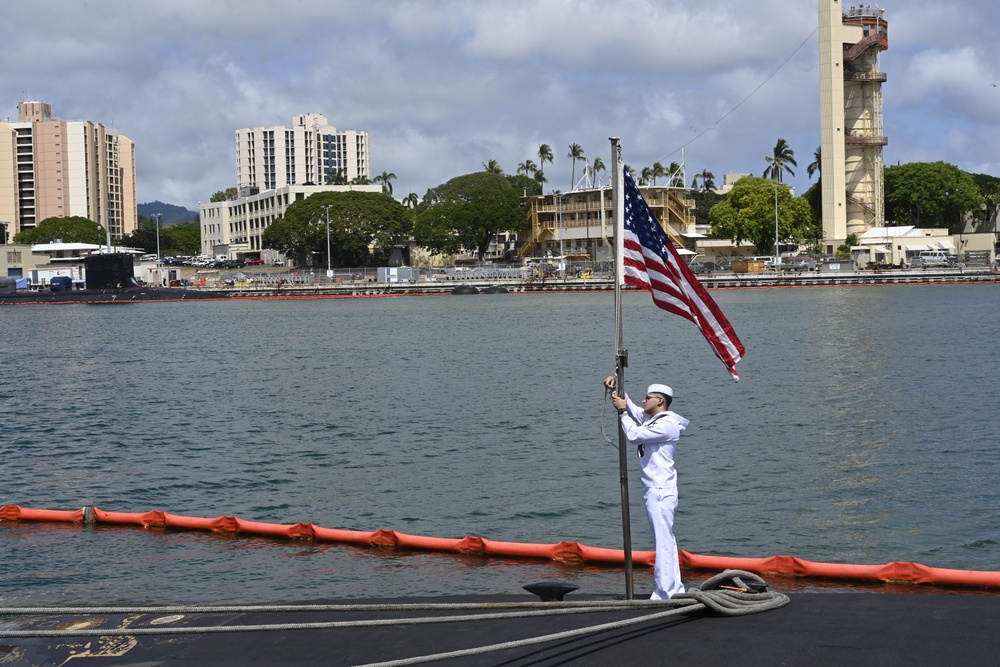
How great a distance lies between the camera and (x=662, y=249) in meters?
10.8

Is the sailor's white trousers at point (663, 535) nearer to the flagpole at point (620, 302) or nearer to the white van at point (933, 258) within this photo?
the flagpole at point (620, 302)

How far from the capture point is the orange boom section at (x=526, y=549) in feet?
47.1

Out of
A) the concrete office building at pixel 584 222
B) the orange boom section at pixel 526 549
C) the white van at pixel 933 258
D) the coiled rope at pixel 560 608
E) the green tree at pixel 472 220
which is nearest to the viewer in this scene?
the coiled rope at pixel 560 608

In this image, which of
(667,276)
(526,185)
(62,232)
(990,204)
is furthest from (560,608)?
(62,232)

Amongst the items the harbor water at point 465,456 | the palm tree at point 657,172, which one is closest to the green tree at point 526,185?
the palm tree at point 657,172

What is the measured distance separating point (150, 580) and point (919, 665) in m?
11.5

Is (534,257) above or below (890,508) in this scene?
above

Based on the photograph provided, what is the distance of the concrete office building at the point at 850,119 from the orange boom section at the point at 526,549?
11600cm

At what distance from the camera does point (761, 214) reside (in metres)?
127

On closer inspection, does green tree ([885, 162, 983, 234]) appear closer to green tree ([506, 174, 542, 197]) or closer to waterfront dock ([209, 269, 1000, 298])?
waterfront dock ([209, 269, 1000, 298])

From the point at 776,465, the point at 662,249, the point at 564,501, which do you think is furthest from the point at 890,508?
the point at 662,249

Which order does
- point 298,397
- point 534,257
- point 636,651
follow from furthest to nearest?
point 534,257, point 298,397, point 636,651

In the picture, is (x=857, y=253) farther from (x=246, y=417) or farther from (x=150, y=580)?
(x=150, y=580)

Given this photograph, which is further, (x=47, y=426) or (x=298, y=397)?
(x=298, y=397)
